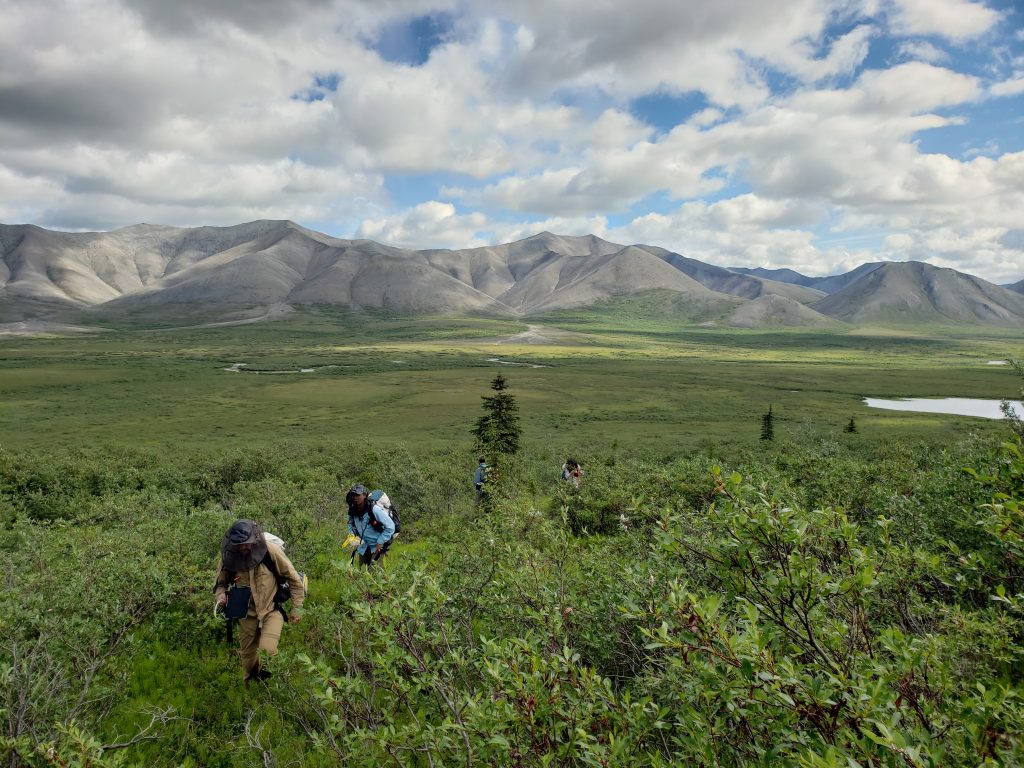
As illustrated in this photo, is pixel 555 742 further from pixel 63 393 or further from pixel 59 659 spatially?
pixel 63 393

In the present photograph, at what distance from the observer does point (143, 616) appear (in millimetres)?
7789

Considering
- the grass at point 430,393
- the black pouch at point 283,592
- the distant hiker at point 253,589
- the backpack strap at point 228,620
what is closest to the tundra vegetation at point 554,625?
the backpack strap at point 228,620

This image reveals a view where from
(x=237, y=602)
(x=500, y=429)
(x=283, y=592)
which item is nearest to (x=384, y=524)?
(x=283, y=592)

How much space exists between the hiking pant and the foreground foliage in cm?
28

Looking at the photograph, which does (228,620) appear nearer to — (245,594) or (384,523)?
(245,594)

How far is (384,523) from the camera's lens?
9367mm

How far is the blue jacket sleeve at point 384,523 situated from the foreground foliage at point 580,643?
66.6 inches

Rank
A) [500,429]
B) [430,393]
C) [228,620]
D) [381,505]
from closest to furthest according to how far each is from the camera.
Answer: [228,620] < [381,505] < [500,429] < [430,393]

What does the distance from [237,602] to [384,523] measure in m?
2.77

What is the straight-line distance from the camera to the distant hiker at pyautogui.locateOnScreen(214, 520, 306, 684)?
6902mm

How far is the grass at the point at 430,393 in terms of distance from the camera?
58500mm

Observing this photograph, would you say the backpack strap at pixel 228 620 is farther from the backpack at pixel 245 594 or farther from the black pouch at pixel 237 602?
the black pouch at pixel 237 602

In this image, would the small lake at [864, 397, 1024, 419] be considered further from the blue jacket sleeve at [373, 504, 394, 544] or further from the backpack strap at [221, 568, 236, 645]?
the backpack strap at [221, 568, 236, 645]

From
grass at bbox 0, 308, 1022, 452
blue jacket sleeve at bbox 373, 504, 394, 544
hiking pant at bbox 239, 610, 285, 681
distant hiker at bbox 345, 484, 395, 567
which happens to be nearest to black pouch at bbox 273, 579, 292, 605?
hiking pant at bbox 239, 610, 285, 681
